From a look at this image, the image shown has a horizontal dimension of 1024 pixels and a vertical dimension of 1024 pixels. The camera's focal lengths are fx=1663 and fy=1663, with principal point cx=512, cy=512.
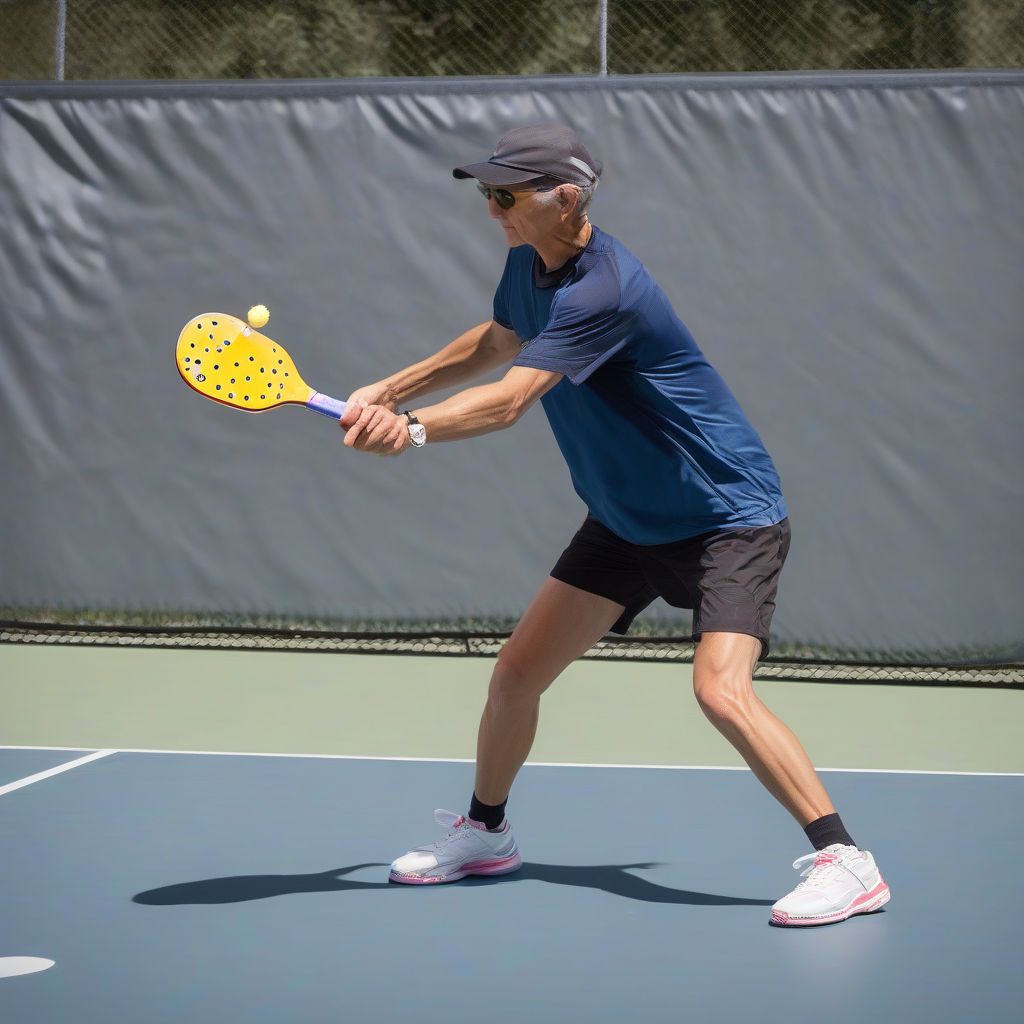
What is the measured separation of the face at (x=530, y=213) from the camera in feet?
10.9

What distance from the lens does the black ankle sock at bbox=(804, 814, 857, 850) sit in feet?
10.9

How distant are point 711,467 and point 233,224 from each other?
392cm

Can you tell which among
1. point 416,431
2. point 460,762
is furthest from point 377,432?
point 460,762

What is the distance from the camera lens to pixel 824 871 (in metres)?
3.29

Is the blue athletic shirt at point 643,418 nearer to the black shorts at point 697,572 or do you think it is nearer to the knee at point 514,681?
the black shorts at point 697,572

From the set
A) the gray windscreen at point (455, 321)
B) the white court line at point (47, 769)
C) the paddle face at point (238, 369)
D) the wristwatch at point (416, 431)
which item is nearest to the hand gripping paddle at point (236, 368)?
the paddle face at point (238, 369)

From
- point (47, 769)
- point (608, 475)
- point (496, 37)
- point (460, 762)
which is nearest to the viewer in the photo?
point (608, 475)

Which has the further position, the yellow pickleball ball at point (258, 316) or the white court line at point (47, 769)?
the white court line at point (47, 769)

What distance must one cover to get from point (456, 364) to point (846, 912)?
4.75ft

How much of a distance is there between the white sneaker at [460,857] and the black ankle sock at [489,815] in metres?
0.01

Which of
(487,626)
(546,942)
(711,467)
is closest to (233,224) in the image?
(487,626)

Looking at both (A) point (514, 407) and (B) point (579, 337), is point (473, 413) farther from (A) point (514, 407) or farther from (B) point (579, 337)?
(B) point (579, 337)

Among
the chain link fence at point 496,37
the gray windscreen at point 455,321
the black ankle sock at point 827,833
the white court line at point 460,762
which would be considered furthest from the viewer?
the chain link fence at point 496,37

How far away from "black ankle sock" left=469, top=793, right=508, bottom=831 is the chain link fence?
5317 millimetres
